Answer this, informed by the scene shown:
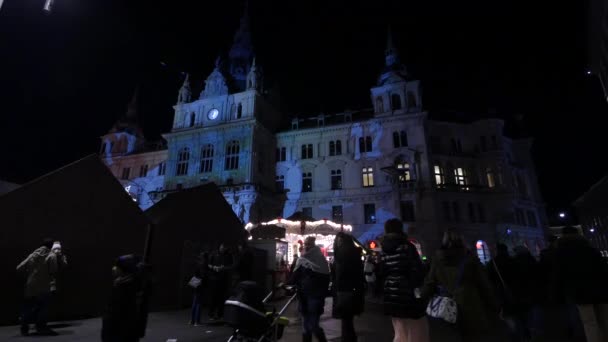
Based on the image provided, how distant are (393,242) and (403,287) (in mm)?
572

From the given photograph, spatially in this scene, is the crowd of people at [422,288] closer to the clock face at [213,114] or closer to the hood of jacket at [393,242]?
the hood of jacket at [393,242]

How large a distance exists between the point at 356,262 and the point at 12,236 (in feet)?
26.7

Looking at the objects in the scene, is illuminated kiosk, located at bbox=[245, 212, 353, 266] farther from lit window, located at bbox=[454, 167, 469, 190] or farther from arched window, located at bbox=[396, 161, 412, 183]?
lit window, located at bbox=[454, 167, 469, 190]

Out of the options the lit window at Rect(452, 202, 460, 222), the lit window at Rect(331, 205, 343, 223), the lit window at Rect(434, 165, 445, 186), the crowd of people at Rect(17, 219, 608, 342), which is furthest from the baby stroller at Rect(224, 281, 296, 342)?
the lit window at Rect(434, 165, 445, 186)

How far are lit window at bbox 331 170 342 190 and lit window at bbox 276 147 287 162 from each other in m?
6.10

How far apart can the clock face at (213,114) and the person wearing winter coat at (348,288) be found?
32.9m

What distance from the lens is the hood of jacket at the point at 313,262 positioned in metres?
5.54

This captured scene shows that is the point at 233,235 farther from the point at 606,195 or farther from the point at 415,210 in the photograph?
the point at 606,195

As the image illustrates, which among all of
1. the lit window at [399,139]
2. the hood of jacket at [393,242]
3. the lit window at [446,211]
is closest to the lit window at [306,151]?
the lit window at [399,139]

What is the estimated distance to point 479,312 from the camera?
391cm

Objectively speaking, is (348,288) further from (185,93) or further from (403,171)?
(185,93)

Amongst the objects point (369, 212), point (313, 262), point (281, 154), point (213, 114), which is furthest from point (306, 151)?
point (313, 262)

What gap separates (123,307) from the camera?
404cm

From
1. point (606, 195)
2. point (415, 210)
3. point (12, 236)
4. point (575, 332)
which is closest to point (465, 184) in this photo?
point (415, 210)
